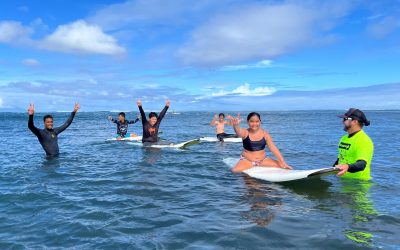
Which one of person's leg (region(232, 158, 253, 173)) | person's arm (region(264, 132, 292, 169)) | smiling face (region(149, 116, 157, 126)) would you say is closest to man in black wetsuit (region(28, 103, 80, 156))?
smiling face (region(149, 116, 157, 126))

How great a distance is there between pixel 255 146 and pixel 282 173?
1582mm

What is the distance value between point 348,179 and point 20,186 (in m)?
8.81

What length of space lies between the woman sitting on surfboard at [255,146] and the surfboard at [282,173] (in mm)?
349

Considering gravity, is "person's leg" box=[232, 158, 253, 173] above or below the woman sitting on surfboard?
below

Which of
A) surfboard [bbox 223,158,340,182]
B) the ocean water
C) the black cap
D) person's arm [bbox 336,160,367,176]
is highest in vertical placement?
the black cap

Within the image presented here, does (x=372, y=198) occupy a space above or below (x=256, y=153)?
below

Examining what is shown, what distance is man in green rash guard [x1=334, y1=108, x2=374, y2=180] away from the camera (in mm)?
8195

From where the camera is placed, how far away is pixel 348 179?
30.7 feet

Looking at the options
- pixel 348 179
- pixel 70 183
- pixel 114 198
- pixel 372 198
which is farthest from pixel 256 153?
pixel 70 183

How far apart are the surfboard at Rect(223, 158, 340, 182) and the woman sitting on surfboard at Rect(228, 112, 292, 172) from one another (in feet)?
1.15

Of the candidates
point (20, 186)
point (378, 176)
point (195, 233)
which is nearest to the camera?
point (195, 233)

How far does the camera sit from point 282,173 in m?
9.66

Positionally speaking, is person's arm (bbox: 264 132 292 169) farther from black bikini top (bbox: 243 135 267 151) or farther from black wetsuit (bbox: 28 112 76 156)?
black wetsuit (bbox: 28 112 76 156)

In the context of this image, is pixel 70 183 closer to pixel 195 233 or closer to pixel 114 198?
pixel 114 198
